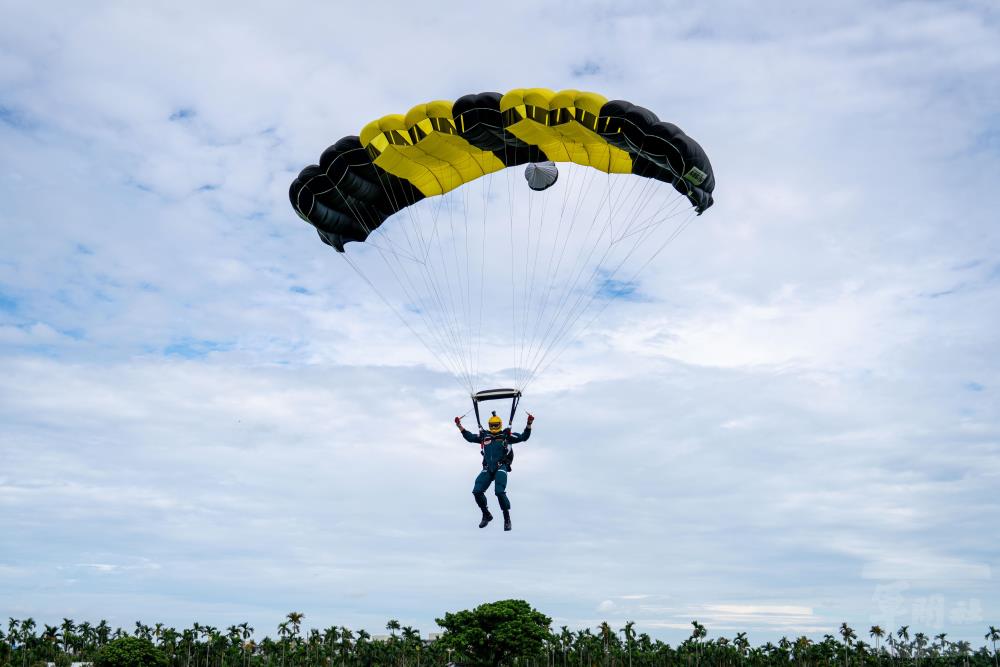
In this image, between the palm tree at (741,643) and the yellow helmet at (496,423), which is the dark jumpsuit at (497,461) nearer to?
the yellow helmet at (496,423)

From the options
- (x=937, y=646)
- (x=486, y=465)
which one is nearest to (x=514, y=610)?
(x=486, y=465)

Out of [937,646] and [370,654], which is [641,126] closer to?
[370,654]

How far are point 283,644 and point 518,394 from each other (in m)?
57.8

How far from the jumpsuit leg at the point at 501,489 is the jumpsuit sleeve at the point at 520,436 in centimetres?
70

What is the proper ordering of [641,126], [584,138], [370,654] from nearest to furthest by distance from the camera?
[641,126]
[584,138]
[370,654]

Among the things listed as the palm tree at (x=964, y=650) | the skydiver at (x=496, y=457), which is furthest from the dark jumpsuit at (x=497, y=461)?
the palm tree at (x=964, y=650)

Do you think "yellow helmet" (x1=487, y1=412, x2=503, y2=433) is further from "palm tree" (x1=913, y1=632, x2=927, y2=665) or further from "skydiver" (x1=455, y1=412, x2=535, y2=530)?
"palm tree" (x1=913, y1=632, x2=927, y2=665)

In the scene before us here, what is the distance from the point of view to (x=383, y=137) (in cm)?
1892

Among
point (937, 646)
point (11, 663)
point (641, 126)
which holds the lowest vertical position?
point (11, 663)

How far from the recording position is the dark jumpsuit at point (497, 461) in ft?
60.8

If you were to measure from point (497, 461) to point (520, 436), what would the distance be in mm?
689

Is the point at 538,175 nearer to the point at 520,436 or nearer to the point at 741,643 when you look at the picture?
the point at 520,436

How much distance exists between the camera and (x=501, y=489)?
18.5 meters

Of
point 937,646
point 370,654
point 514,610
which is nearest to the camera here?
point 514,610
